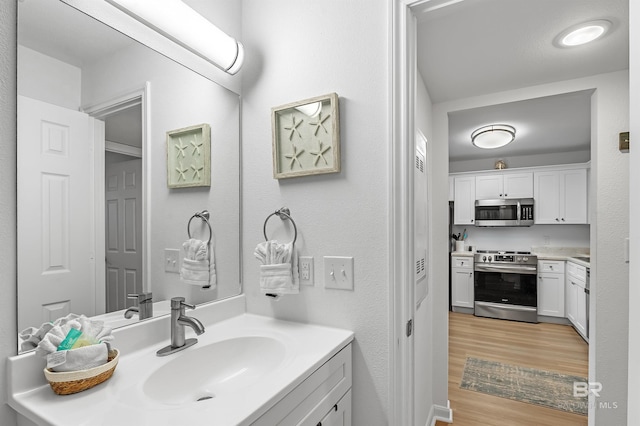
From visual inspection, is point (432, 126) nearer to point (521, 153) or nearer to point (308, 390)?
point (308, 390)

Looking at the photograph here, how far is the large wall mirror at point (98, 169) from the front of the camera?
876 mm

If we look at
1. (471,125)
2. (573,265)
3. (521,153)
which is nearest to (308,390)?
(471,125)

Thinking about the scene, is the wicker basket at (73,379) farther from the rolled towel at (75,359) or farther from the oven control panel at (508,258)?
the oven control panel at (508,258)

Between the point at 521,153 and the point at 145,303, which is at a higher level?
the point at 521,153

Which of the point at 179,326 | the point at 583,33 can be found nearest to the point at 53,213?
the point at 179,326

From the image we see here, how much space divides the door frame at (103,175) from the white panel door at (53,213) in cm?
2

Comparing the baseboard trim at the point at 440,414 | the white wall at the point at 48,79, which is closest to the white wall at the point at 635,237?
the white wall at the point at 48,79

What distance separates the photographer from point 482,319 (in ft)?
14.6

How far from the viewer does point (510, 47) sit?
180 centimetres

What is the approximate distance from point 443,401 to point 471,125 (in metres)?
2.65

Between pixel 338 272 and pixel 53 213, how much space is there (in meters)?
0.93

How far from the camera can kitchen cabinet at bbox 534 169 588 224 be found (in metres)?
4.23

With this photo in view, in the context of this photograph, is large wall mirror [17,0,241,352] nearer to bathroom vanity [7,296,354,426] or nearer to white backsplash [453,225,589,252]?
bathroom vanity [7,296,354,426]

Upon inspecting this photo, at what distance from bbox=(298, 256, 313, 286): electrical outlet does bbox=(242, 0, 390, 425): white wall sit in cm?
2
